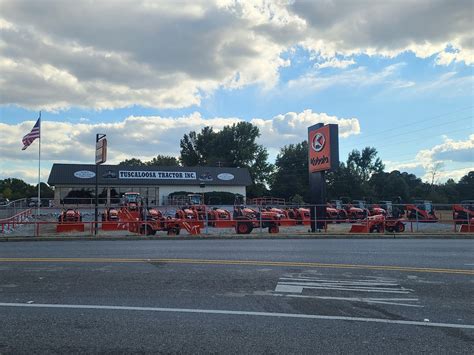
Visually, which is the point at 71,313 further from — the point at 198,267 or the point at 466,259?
the point at 466,259

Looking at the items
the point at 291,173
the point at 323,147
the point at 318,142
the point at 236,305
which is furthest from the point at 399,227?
the point at 291,173

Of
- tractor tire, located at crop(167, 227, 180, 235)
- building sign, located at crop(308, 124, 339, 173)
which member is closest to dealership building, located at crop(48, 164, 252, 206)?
building sign, located at crop(308, 124, 339, 173)

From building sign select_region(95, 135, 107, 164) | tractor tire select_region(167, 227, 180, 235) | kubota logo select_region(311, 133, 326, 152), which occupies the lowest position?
tractor tire select_region(167, 227, 180, 235)

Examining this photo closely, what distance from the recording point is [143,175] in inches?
2451

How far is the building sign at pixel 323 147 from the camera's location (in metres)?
23.9

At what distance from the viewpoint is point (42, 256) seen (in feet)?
39.0

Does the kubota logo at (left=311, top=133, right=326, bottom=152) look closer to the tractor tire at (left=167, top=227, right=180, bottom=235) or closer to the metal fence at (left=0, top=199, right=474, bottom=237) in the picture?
the metal fence at (left=0, top=199, right=474, bottom=237)

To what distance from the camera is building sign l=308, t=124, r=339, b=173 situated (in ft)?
78.4

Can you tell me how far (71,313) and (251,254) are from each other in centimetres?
682

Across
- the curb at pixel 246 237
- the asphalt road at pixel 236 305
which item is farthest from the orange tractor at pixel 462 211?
the asphalt road at pixel 236 305

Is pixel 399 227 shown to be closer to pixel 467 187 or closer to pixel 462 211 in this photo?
pixel 462 211

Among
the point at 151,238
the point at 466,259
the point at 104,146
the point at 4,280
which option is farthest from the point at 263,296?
the point at 104,146

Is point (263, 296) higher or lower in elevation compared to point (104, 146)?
lower

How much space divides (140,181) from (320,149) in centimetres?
4095
